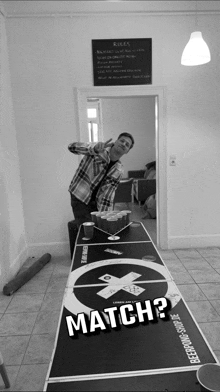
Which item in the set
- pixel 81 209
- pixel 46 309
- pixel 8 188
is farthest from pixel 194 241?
pixel 8 188

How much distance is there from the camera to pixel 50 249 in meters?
4.06

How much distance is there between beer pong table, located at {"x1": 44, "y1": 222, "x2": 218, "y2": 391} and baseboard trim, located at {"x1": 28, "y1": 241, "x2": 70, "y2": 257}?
239 cm

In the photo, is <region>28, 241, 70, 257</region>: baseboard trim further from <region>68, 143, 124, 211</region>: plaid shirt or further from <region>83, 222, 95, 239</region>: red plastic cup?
<region>83, 222, 95, 239</region>: red plastic cup

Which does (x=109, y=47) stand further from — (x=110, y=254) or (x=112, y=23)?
(x=110, y=254)

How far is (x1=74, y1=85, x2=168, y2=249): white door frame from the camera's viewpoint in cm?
370

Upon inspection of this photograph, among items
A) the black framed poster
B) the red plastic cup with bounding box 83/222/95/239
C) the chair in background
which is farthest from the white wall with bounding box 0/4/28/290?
the chair in background

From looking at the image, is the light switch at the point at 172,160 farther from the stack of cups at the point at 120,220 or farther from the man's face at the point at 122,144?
the stack of cups at the point at 120,220

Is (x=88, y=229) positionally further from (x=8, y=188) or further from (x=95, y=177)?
(x=8, y=188)

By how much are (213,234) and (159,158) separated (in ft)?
4.68

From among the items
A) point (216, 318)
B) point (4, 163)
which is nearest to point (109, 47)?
point (4, 163)

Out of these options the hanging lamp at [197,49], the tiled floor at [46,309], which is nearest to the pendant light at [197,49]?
the hanging lamp at [197,49]

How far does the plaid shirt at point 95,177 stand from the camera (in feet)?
9.25

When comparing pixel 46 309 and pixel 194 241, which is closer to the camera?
pixel 46 309

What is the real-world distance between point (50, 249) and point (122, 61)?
277 centimetres
